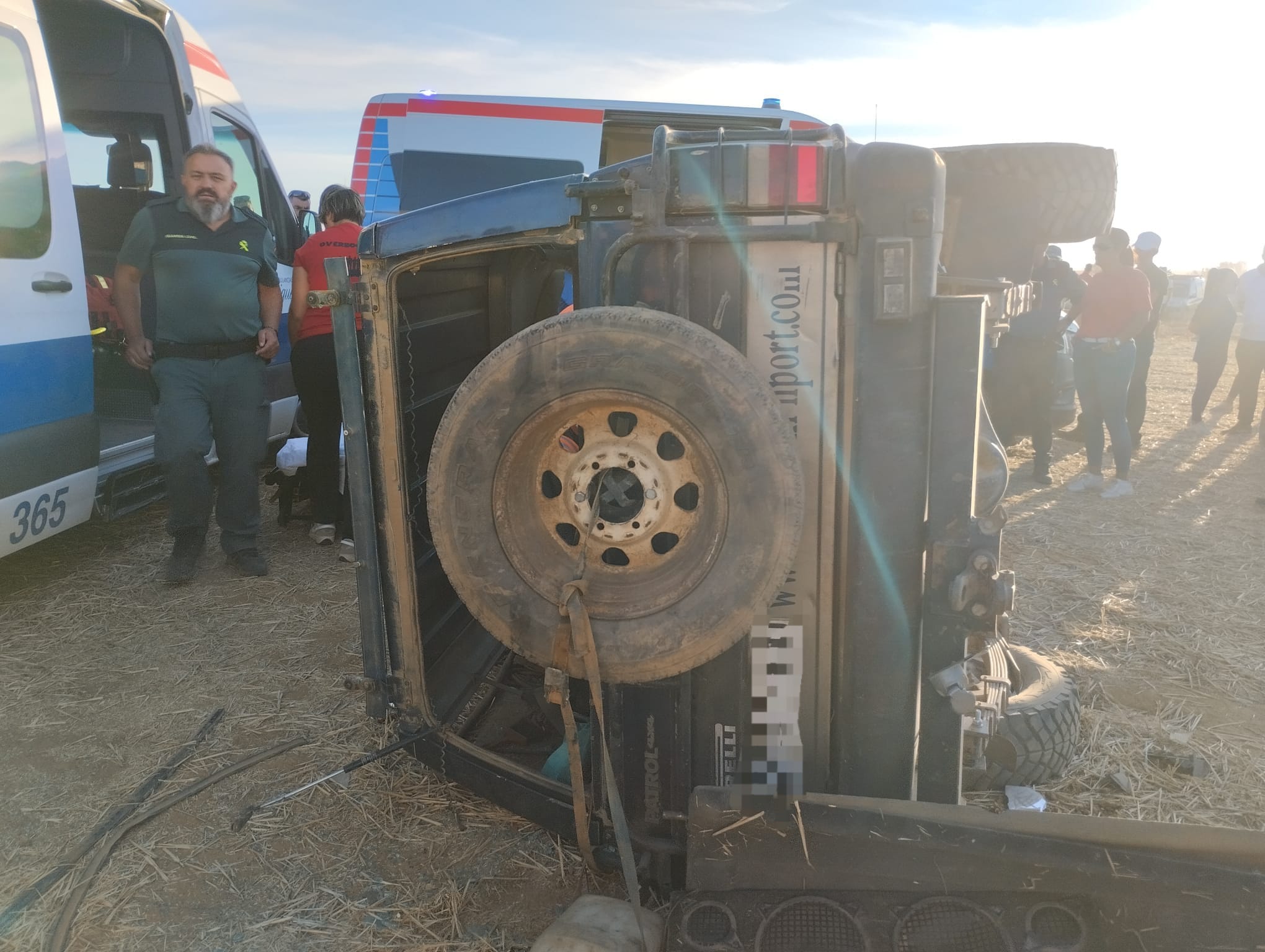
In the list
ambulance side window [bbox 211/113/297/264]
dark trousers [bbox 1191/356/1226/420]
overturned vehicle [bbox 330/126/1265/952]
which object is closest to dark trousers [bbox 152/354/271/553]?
ambulance side window [bbox 211/113/297/264]

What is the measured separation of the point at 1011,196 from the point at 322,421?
3.71 metres

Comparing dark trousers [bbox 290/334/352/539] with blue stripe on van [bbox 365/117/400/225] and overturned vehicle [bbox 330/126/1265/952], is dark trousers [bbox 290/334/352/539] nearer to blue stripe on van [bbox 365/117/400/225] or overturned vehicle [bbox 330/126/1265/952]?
blue stripe on van [bbox 365/117/400/225]

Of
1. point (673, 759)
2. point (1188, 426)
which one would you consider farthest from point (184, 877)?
point (1188, 426)

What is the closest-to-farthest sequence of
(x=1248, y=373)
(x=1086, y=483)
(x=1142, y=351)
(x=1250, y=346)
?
(x=1086, y=483) → (x=1142, y=351) → (x=1250, y=346) → (x=1248, y=373)

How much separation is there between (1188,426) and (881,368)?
9357 millimetres

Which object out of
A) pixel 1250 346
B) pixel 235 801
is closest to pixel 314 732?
pixel 235 801

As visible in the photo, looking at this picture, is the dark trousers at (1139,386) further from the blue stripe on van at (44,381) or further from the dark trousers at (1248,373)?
the blue stripe on van at (44,381)

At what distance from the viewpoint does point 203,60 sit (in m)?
5.70

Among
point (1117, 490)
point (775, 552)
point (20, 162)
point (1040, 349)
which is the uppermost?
point (20, 162)

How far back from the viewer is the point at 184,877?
249 centimetres

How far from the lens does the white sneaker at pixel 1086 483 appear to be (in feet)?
22.4

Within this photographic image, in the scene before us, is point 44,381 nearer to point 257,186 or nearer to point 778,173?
point 257,186

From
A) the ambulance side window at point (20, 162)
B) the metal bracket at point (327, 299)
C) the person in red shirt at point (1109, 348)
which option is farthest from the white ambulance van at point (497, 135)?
the metal bracket at point (327, 299)

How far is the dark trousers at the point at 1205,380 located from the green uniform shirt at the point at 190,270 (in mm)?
9263
